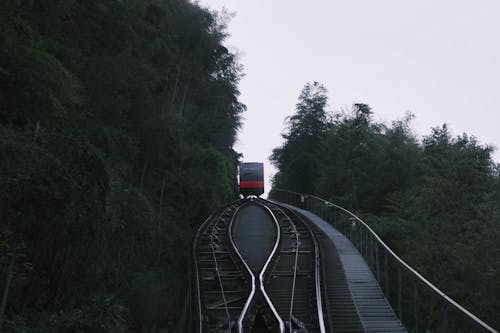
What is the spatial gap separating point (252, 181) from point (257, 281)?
80.0ft

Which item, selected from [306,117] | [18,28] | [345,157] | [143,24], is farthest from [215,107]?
[18,28]

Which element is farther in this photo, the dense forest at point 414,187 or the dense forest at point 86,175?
the dense forest at point 414,187

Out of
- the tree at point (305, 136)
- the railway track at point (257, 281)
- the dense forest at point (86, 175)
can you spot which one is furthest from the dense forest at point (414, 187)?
the dense forest at point (86, 175)

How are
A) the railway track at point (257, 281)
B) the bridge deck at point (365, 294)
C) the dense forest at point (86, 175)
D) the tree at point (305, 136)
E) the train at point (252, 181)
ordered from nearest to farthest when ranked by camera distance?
1. the dense forest at point (86, 175)
2. the bridge deck at point (365, 294)
3. the railway track at point (257, 281)
4. the train at point (252, 181)
5. the tree at point (305, 136)

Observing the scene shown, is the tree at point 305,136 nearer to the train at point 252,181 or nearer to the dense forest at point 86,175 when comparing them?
the train at point 252,181

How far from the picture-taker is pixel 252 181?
117 ft

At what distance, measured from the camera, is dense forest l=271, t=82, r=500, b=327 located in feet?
62.7

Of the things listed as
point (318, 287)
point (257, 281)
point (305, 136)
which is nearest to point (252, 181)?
point (305, 136)

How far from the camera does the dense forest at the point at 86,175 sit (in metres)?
7.14

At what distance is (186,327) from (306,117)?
44717 mm

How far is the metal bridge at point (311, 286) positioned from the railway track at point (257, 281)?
25 mm

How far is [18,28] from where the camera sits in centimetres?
845

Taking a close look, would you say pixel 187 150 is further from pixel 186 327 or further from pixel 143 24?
pixel 186 327

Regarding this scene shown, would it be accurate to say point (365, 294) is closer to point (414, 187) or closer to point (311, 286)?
point (311, 286)
